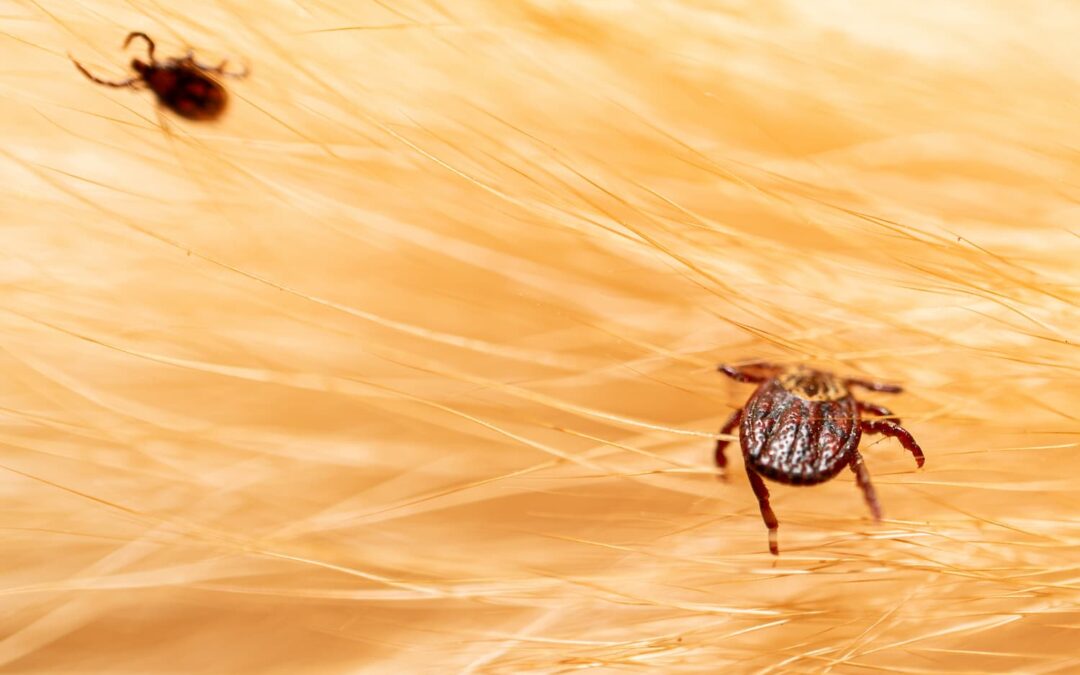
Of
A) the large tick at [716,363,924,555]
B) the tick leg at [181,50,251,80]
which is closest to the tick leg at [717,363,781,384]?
the large tick at [716,363,924,555]

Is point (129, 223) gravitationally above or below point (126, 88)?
below

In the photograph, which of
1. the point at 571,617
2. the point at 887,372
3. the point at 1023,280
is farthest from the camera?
the point at 571,617

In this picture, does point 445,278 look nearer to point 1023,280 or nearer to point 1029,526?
point 1023,280

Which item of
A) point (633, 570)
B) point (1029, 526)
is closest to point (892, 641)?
point (1029, 526)

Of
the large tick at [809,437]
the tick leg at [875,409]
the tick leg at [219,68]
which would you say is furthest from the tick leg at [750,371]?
the tick leg at [219,68]

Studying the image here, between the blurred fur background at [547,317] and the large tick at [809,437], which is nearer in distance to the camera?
the blurred fur background at [547,317]

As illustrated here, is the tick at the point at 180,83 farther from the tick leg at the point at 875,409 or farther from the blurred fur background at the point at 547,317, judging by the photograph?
the tick leg at the point at 875,409
